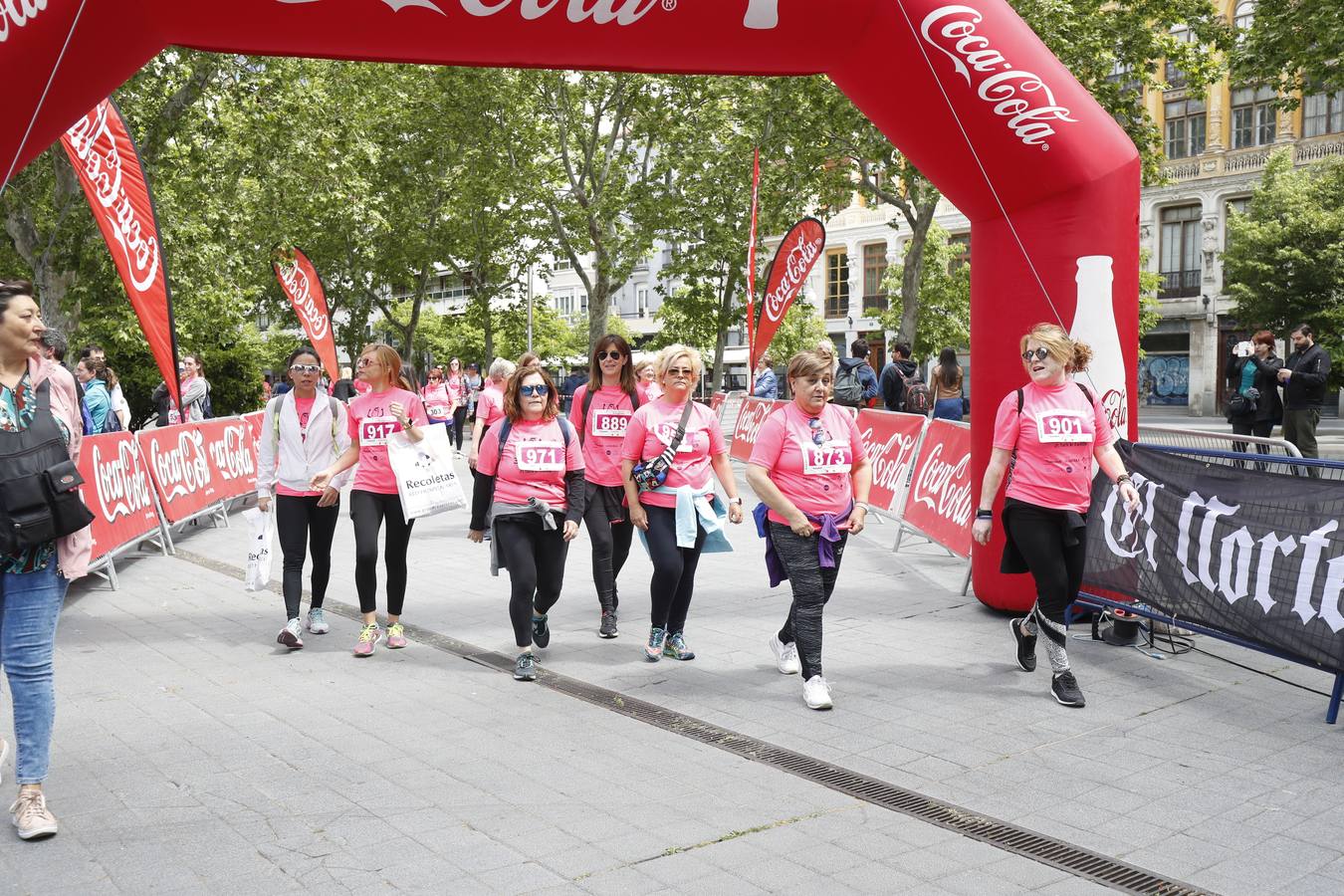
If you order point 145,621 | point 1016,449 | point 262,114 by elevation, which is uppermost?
point 262,114

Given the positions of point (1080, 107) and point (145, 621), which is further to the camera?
point (145, 621)

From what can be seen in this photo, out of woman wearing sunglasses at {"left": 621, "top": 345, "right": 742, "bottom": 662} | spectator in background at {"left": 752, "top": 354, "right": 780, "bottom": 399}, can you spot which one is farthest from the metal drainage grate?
spectator in background at {"left": 752, "top": 354, "right": 780, "bottom": 399}

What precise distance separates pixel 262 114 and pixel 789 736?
1749 cm

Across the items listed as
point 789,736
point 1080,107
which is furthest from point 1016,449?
point 1080,107

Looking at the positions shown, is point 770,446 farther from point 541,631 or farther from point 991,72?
point 991,72

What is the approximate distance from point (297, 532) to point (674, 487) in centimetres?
252

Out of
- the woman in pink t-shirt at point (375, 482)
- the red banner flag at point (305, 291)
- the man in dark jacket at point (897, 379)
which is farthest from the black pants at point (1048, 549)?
the red banner flag at point (305, 291)

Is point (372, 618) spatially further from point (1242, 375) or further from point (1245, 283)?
point (1245, 283)

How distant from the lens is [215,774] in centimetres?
491

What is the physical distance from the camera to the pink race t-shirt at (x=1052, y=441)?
236 inches

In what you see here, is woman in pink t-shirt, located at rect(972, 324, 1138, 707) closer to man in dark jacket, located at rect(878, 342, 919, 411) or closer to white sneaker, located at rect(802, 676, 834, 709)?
white sneaker, located at rect(802, 676, 834, 709)

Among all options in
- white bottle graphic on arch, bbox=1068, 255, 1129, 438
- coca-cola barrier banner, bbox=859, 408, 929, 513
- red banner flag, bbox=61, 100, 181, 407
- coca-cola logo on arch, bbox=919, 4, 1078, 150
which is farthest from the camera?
coca-cola barrier banner, bbox=859, 408, 929, 513

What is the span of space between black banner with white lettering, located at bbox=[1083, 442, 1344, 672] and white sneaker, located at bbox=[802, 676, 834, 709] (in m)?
2.07

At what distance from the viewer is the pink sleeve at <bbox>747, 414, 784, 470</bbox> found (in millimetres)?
5910
